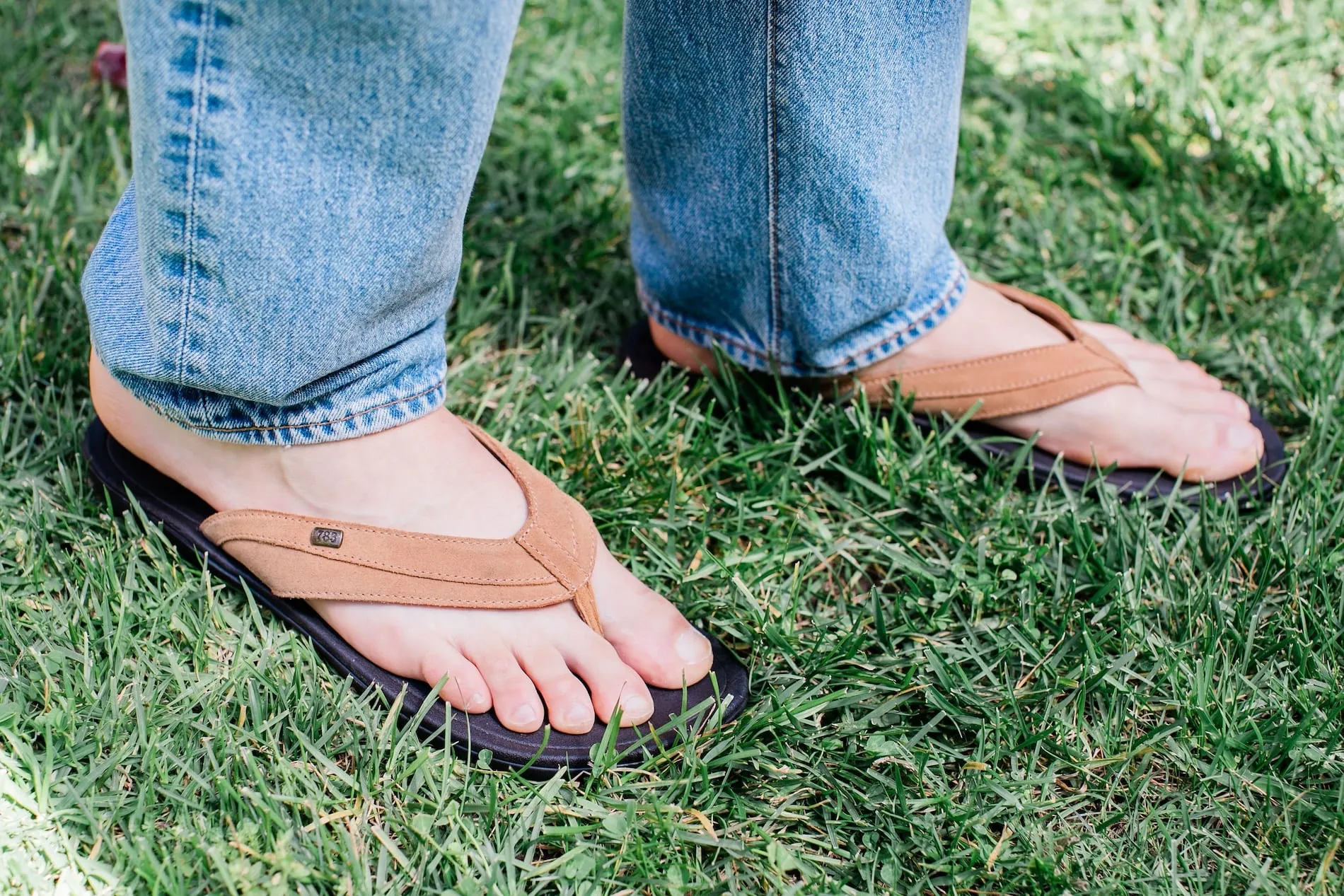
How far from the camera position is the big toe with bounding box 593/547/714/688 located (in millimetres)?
1186

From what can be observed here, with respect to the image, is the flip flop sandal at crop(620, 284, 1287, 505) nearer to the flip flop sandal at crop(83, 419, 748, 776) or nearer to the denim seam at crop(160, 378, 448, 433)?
the flip flop sandal at crop(83, 419, 748, 776)

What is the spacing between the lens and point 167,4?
0.78 meters

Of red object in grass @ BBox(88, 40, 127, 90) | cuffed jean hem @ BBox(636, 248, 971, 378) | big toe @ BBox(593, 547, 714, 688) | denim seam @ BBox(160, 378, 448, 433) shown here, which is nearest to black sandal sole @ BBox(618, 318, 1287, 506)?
cuffed jean hem @ BBox(636, 248, 971, 378)

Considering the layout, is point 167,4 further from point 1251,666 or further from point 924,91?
point 1251,666

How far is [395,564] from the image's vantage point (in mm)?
1167

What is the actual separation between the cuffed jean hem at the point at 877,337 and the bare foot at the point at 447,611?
16.4 inches

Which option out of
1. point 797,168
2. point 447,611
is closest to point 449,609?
point 447,611

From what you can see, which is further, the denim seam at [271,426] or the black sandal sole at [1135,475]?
the black sandal sole at [1135,475]

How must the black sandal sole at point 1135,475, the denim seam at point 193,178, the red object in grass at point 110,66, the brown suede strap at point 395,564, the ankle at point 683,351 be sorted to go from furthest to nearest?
the red object in grass at point 110,66
the ankle at point 683,351
the black sandal sole at point 1135,475
the brown suede strap at point 395,564
the denim seam at point 193,178

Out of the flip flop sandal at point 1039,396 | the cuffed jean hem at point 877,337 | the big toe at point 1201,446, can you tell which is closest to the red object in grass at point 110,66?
the cuffed jean hem at point 877,337

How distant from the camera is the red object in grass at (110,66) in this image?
203 cm

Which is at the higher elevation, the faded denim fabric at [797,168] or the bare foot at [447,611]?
the faded denim fabric at [797,168]

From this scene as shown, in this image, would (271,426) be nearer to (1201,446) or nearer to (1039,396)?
(1039,396)

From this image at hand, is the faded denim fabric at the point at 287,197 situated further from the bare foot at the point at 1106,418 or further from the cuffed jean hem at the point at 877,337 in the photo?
the bare foot at the point at 1106,418
